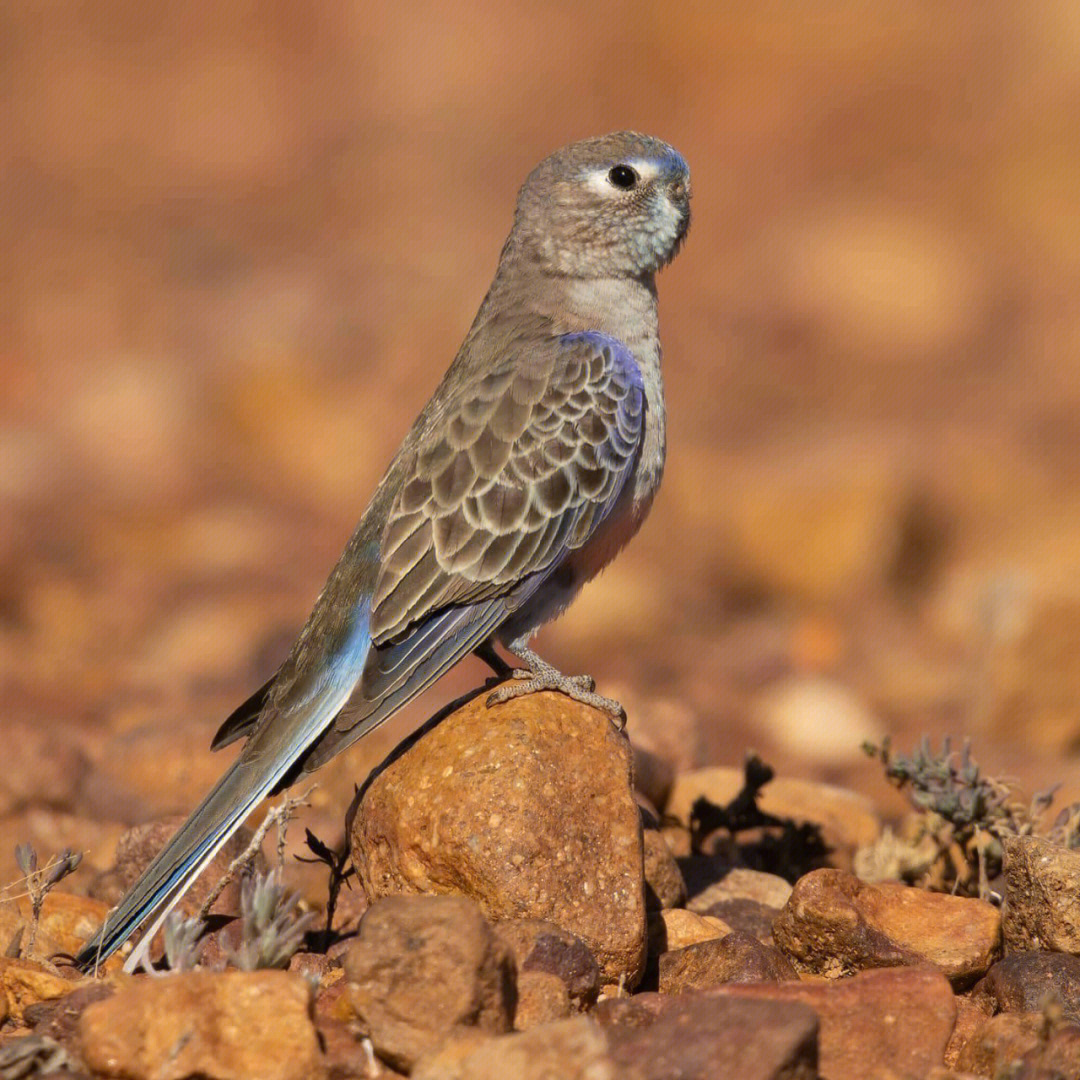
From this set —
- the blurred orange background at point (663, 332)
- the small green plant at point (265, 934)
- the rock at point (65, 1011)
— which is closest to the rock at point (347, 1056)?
the small green plant at point (265, 934)

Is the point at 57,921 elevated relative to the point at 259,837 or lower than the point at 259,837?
lower

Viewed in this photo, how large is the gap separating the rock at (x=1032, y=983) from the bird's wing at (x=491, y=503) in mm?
2328

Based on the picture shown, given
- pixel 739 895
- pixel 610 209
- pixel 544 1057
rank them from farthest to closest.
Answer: pixel 610 209
pixel 739 895
pixel 544 1057

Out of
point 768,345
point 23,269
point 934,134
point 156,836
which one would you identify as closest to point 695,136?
point 934,134

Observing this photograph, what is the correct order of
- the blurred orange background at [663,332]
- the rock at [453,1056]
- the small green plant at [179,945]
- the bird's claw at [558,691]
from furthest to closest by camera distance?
1. the blurred orange background at [663,332]
2. the bird's claw at [558,691]
3. the small green plant at [179,945]
4. the rock at [453,1056]

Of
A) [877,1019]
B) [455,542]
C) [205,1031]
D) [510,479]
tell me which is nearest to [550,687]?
[455,542]

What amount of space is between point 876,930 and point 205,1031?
7.92ft

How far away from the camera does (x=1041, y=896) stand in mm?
5660

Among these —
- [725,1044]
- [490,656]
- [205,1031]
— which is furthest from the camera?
[490,656]

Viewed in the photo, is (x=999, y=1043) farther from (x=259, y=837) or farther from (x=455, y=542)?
(x=455, y=542)

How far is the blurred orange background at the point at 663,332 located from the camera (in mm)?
10617

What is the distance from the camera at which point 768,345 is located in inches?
609

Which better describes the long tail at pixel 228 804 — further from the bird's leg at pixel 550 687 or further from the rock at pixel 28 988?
the bird's leg at pixel 550 687

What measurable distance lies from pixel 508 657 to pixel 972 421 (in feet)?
15.5
